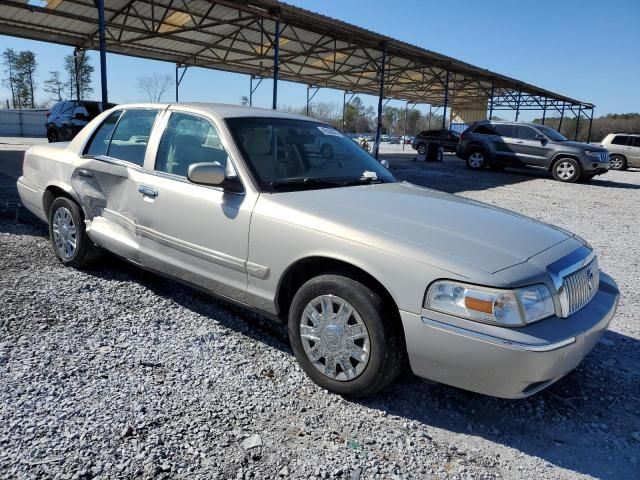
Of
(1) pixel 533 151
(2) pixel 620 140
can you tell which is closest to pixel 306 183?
(1) pixel 533 151

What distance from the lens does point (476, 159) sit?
18.1 meters

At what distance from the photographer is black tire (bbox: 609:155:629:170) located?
2344cm

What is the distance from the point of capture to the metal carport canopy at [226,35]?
49.9 feet

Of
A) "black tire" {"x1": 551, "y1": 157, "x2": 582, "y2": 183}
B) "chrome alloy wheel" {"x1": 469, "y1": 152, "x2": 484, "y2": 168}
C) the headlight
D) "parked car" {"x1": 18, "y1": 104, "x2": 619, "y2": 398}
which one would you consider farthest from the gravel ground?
"chrome alloy wheel" {"x1": 469, "y1": 152, "x2": 484, "y2": 168}

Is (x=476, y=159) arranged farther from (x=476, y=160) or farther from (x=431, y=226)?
(x=431, y=226)

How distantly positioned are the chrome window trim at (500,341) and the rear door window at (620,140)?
84.1ft

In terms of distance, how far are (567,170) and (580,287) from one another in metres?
14.8

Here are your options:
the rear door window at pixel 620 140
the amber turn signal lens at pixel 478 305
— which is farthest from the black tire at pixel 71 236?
the rear door window at pixel 620 140

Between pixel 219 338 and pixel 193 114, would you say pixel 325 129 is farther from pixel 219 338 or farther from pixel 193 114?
pixel 219 338

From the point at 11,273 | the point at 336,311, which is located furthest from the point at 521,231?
the point at 11,273

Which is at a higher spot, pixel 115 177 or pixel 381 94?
pixel 381 94

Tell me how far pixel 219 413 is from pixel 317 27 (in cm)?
1500

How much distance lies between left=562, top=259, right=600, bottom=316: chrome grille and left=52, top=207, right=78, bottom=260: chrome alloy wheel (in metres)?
3.98

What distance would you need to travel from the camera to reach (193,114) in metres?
3.68
